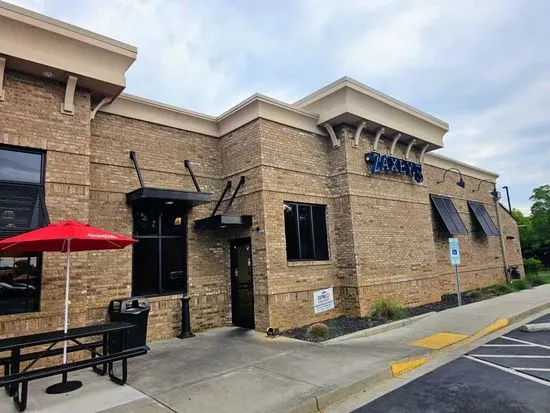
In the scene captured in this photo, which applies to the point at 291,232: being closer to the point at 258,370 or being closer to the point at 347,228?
the point at 347,228

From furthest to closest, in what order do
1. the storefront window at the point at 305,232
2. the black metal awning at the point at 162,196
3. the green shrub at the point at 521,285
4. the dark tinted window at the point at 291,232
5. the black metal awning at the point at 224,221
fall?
the green shrub at the point at 521,285 → the storefront window at the point at 305,232 → the dark tinted window at the point at 291,232 → the black metal awning at the point at 224,221 → the black metal awning at the point at 162,196

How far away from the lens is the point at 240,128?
442 inches

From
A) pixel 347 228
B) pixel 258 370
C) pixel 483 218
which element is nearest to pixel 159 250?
pixel 258 370

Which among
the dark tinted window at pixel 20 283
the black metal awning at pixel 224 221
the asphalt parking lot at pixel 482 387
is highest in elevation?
the black metal awning at pixel 224 221

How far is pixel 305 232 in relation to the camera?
36.9ft

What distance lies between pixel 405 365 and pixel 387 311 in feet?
14.6

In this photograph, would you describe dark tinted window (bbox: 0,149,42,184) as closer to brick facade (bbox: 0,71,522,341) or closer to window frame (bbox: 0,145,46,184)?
window frame (bbox: 0,145,46,184)

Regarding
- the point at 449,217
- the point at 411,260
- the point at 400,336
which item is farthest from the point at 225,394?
the point at 449,217

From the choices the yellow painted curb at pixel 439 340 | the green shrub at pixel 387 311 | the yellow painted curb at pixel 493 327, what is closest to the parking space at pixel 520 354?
the yellow painted curb at pixel 493 327

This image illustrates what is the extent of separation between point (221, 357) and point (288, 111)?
717 cm

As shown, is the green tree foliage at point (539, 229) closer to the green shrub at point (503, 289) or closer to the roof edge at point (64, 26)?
the green shrub at point (503, 289)

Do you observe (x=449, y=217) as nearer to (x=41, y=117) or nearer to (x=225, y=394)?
(x=225, y=394)

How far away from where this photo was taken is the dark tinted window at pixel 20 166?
7438 millimetres

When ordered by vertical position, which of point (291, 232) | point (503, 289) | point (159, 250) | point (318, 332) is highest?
point (291, 232)
